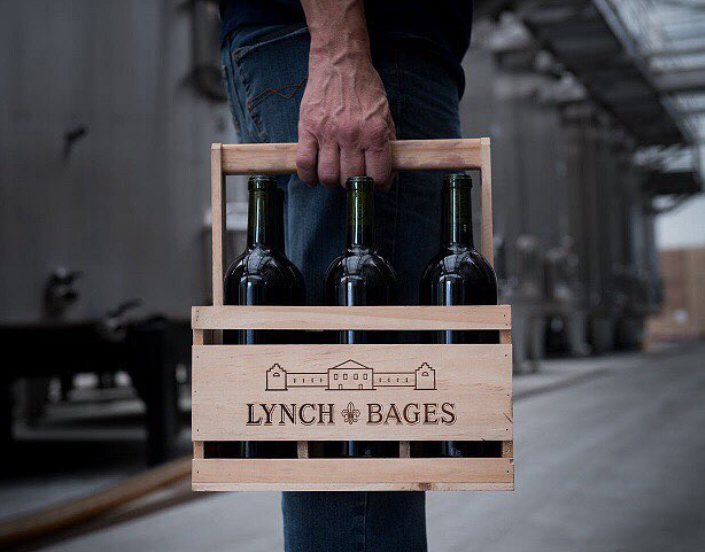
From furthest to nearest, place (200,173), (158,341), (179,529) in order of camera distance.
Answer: (200,173), (158,341), (179,529)

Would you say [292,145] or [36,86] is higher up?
[36,86]

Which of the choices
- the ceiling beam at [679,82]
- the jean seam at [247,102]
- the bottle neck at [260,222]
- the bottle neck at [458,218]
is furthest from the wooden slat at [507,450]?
the ceiling beam at [679,82]

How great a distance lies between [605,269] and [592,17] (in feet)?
14.1

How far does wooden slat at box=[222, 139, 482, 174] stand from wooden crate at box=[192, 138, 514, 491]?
167mm

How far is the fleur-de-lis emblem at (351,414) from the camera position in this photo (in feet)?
2.60

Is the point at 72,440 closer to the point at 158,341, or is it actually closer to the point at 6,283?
the point at 158,341

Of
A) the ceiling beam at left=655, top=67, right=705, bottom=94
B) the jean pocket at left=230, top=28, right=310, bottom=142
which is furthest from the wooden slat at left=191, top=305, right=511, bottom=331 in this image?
the ceiling beam at left=655, top=67, right=705, bottom=94

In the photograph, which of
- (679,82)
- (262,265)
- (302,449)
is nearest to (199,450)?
(302,449)

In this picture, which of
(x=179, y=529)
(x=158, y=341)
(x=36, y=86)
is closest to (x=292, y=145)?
(x=179, y=529)

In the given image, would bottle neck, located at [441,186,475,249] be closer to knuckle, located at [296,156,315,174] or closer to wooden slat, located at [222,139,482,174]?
wooden slat, located at [222,139,482,174]

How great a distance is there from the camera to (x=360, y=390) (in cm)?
79

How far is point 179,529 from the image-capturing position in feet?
7.61

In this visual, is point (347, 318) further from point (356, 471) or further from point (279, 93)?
point (279, 93)

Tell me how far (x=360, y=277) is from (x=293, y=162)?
140 mm
